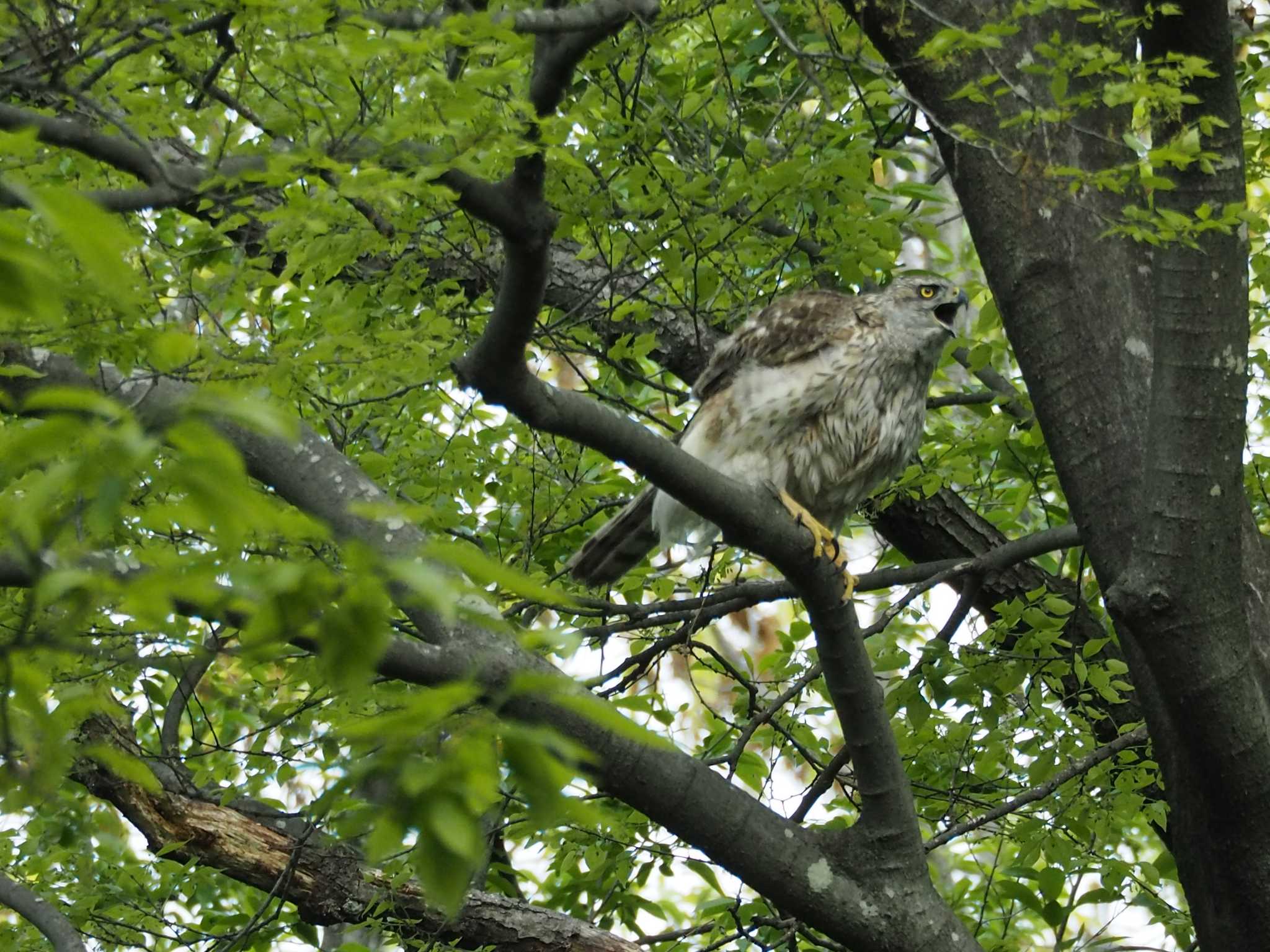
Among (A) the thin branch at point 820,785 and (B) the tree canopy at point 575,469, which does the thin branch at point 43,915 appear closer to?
(B) the tree canopy at point 575,469

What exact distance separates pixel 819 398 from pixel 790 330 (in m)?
0.27

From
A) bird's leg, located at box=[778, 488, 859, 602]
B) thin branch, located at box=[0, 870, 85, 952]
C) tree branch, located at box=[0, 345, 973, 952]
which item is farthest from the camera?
bird's leg, located at box=[778, 488, 859, 602]

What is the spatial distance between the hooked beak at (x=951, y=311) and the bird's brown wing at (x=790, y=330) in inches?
9.9

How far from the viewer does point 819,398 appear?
5012mm

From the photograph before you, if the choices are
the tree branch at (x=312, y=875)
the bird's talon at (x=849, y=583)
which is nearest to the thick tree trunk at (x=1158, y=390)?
the bird's talon at (x=849, y=583)

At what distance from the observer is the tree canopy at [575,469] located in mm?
1792

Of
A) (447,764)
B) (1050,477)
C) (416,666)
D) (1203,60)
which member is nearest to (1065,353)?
(1203,60)

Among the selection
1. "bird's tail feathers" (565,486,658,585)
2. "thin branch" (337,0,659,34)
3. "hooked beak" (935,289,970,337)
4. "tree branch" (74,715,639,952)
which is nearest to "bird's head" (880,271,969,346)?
"hooked beak" (935,289,970,337)

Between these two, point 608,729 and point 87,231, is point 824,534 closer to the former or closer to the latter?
point 608,729

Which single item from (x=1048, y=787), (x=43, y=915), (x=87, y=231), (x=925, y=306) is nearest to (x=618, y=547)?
(x=925, y=306)

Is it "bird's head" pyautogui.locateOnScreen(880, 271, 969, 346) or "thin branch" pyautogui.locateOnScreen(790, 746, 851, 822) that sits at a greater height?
"bird's head" pyautogui.locateOnScreen(880, 271, 969, 346)

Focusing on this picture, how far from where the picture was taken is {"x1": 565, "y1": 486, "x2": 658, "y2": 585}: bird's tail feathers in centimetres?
514

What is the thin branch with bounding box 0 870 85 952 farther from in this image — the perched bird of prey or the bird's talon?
the bird's talon

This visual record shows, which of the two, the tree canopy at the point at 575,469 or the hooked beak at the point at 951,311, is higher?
the hooked beak at the point at 951,311
